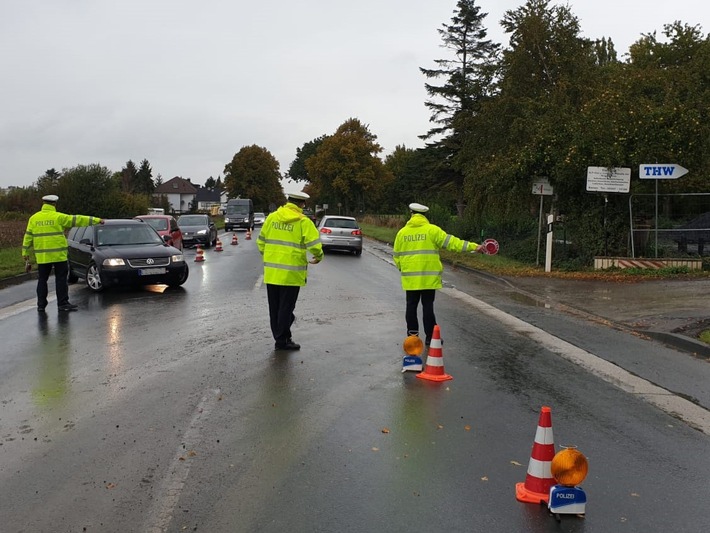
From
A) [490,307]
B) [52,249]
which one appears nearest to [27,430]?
[52,249]

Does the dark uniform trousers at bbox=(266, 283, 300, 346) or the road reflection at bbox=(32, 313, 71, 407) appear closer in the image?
the road reflection at bbox=(32, 313, 71, 407)

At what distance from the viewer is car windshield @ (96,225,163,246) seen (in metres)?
13.8

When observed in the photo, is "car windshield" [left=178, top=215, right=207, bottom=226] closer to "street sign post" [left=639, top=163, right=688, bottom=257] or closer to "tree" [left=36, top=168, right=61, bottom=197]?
"tree" [left=36, top=168, right=61, bottom=197]

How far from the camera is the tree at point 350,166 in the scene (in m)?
70.6

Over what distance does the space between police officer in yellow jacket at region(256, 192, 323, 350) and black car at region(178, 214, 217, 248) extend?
2163 centimetres

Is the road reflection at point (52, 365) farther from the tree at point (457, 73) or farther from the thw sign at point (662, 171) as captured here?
the tree at point (457, 73)

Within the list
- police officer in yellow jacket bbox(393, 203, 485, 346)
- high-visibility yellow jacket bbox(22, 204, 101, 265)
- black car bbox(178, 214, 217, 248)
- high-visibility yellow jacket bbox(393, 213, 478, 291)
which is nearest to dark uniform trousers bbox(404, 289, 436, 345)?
police officer in yellow jacket bbox(393, 203, 485, 346)

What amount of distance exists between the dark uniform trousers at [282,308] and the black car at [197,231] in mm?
21604

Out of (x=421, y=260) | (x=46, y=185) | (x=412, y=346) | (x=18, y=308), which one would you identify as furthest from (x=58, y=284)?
(x=46, y=185)

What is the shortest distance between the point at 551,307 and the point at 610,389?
599 centimetres

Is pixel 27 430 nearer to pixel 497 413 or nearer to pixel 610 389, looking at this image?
pixel 497 413

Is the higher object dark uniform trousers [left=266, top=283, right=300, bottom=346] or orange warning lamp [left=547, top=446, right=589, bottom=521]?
dark uniform trousers [left=266, top=283, right=300, bottom=346]

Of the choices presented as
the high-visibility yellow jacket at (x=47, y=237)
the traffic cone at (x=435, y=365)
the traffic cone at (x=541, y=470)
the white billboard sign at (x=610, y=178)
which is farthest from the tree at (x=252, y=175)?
the traffic cone at (x=541, y=470)

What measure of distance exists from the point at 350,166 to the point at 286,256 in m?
63.8
